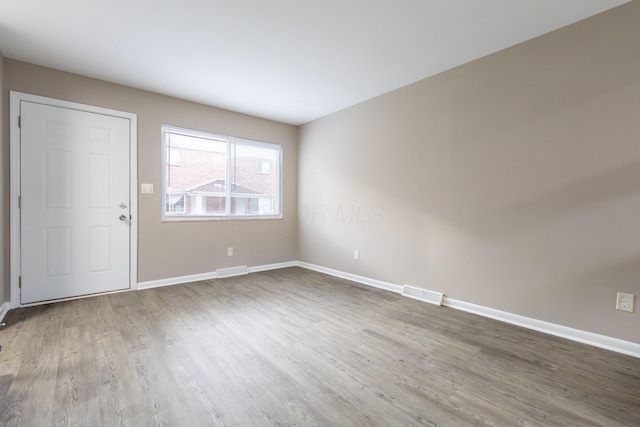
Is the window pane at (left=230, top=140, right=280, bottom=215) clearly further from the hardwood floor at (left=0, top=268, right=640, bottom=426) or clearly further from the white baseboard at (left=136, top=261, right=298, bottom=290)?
the hardwood floor at (left=0, top=268, right=640, bottom=426)

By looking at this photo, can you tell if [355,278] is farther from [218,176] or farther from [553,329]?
[218,176]

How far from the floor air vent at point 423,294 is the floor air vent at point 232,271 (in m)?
2.47

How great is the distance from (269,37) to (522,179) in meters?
2.62

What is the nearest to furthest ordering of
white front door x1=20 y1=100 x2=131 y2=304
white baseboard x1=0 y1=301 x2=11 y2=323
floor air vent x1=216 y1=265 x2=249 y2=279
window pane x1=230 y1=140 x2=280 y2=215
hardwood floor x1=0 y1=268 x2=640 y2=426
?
hardwood floor x1=0 y1=268 x2=640 y2=426, white baseboard x1=0 y1=301 x2=11 y2=323, white front door x1=20 y1=100 x2=131 y2=304, floor air vent x1=216 y1=265 x2=249 y2=279, window pane x1=230 y1=140 x2=280 y2=215

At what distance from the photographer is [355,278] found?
4125mm

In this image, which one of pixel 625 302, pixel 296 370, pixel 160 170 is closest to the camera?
pixel 296 370

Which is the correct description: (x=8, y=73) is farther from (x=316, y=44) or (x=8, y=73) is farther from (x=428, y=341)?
(x=428, y=341)

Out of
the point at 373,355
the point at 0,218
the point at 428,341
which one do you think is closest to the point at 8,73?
the point at 0,218

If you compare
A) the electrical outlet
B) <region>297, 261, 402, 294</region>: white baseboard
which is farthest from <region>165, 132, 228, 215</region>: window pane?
the electrical outlet

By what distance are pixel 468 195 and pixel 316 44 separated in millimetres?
2119

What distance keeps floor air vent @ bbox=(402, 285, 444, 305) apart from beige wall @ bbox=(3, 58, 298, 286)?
7.70 ft

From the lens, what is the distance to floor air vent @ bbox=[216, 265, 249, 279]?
4.23 meters

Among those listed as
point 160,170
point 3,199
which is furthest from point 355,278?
point 3,199

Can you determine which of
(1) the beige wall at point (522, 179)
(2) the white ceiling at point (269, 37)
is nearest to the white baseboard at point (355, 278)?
(1) the beige wall at point (522, 179)
